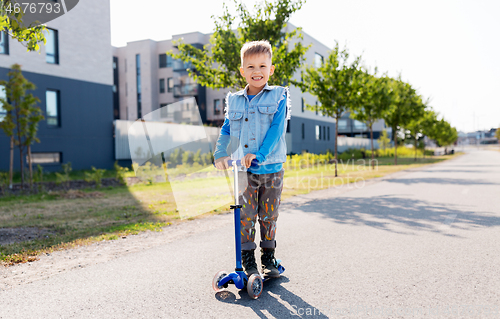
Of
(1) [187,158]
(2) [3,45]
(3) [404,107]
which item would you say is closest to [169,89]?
(2) [3,45]

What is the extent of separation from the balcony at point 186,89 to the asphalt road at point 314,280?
33.5 meters

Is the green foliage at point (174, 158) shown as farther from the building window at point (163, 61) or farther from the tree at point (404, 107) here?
the building window at point (163, 61)

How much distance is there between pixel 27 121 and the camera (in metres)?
11.9

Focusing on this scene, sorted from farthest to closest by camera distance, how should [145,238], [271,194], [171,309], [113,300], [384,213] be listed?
[384,213], [145,238], [271,194], [113,300], [171,309]

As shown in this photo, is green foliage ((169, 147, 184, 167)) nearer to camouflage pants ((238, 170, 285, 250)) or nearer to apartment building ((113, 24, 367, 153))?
camouflage pants ((238, 170, 285, 250))

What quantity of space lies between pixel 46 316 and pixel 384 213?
5893 mm

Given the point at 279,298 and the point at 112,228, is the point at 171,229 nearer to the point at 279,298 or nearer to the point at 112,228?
the point at 112,228

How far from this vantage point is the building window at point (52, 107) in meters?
18.8

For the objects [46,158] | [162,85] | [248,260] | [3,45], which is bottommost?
[248,260]

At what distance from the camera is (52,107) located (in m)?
19.2

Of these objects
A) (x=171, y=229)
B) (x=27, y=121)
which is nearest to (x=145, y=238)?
(x=171, y=229)

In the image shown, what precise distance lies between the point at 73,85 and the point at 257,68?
64.2 feet

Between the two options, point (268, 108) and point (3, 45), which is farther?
point (3, 45)

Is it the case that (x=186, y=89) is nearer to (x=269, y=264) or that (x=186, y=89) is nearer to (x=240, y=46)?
(x=240, y=46)
